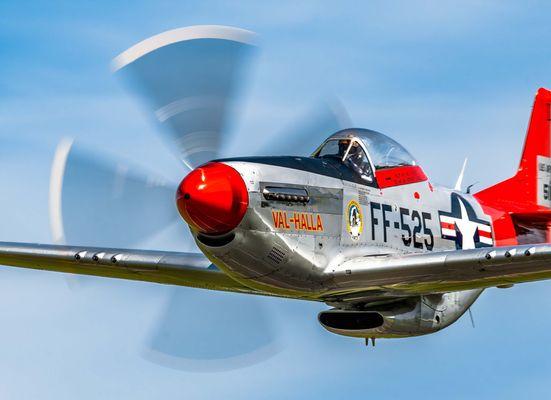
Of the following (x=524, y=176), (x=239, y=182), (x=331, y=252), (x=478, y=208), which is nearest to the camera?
(x=239, y=182)

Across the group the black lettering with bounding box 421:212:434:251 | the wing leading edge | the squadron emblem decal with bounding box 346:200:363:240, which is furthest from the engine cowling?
the squadron emblem decal with bounding box 346:200:363:240

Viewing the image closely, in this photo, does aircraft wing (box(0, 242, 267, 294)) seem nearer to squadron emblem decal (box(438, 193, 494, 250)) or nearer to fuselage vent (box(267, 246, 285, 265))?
fuselage vent (box(267, 246, 285, 265))

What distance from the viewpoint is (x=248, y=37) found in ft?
56.1

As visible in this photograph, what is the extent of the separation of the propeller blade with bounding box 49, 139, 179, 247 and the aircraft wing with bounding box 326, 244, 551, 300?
2850 millimetres

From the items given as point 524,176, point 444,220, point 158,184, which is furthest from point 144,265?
point 524,176

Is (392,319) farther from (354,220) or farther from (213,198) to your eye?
(213,198)

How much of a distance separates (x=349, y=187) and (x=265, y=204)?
1.85 meters

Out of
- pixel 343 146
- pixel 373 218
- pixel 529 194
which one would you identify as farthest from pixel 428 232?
pixel 529 194

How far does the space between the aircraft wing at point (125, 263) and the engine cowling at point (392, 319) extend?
1584 mm

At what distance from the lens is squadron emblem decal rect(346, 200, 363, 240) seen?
674 inches

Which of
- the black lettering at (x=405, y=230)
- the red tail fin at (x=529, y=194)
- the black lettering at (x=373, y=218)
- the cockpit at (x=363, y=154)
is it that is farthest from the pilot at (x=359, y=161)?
the red tail fin at (x=529, y=194)

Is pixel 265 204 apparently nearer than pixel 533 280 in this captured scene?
Yes

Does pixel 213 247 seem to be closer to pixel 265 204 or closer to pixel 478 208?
pixel 265 204

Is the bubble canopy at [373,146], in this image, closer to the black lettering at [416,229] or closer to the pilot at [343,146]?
the pilot at [343,146]
